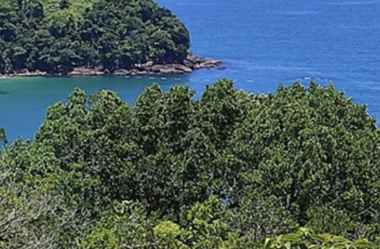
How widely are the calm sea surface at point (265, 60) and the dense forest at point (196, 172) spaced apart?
25620 mm

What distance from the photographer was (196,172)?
38.5 ft

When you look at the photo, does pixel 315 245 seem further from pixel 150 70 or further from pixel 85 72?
pixel 85 72

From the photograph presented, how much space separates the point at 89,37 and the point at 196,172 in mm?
51291

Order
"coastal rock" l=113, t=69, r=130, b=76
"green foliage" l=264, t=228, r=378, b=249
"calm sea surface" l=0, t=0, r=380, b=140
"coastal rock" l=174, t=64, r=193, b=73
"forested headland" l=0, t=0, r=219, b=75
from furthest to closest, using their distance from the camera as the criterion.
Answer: "forested headland" l=0, t=0, r=219, b=75 < "coastal rock" l=113, t=69, r=130, b=76 < "coastal rock" l=174, t=64, r=193, b=73 < "calm sea surface" l=0, t=0, r=380, b=140 < "green foliage" l=264, t=228, r=378, b=249

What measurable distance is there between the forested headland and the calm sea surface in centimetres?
300

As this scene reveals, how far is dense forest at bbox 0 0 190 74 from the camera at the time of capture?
192 feet

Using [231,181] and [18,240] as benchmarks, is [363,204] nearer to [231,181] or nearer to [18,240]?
[231,181]

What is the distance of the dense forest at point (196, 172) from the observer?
998 cm

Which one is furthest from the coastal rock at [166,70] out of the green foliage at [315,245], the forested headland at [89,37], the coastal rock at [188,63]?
the green foliage at [315,245]

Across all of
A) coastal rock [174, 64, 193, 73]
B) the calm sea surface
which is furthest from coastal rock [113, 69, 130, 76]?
coastal rock [174, 64, 193, 73]

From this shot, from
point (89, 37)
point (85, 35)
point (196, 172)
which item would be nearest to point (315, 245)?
point (196, 172)

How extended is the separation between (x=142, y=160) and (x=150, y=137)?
0.53m

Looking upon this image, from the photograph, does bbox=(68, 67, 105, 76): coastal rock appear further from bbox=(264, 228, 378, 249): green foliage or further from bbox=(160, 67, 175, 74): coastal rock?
bbox=(264, 228, 378, 249): green foliage

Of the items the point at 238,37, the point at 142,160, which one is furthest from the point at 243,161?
the point at 238,37
